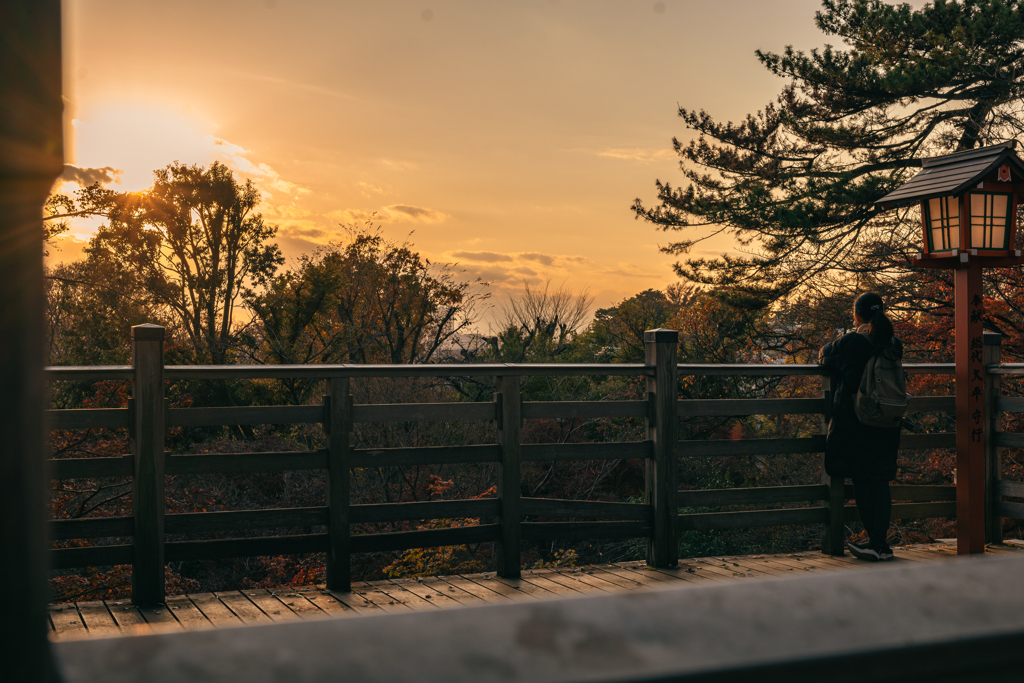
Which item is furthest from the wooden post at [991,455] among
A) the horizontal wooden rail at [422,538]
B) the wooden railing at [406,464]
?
the horizontal wooden rail at [422,538]

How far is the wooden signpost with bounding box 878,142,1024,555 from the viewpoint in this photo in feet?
16.2

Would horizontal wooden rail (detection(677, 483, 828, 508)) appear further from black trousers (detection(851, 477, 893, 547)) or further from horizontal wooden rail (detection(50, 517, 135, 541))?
horizontal wooden rail (detection(50, 517, 135, 541))

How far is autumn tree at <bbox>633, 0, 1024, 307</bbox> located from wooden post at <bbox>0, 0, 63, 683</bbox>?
1300 centimetres

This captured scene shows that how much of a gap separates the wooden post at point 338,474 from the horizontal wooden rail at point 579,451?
37.4 inches

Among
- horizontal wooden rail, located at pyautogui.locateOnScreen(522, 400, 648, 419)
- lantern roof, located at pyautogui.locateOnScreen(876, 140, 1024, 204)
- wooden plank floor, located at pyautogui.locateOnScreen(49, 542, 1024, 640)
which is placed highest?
lantern roof, located at pyautogui.locateOnScreen(876, 140, 1024, 204)

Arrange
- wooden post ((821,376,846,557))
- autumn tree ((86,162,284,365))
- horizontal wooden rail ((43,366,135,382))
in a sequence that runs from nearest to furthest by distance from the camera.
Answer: horizontal wooden rail ((43,366,135,382)) → wooden post ((821,376,846,557)) → autumn tree ((86,162,284,365))

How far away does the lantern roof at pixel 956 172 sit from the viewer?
16.6 ft

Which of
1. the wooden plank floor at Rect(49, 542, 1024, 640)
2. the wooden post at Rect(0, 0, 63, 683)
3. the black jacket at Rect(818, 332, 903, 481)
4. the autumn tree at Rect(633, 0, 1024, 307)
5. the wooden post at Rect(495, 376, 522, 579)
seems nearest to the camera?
the wooden post at Rect(0, 0, 63, 683)

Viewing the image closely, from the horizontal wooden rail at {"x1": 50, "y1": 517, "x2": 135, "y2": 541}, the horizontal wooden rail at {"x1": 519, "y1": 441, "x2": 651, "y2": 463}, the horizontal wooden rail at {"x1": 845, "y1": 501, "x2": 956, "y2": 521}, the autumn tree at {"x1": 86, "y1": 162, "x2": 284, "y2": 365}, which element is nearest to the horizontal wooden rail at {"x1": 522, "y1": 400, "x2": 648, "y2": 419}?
the horizontal wooden rail at {"x1": 519, "y1": 441, "x2": 651, "y2": 463}

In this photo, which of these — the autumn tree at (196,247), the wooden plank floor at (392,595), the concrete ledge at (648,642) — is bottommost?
the wooden plank floor at (392,595)

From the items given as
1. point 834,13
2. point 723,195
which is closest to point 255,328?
point 723,195

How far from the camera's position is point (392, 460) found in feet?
12.9

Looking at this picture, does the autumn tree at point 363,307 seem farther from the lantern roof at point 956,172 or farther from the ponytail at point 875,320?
the ponytail at point 875,320

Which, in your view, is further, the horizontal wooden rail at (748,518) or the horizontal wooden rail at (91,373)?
the horizontal wooden rail at (748,518)
